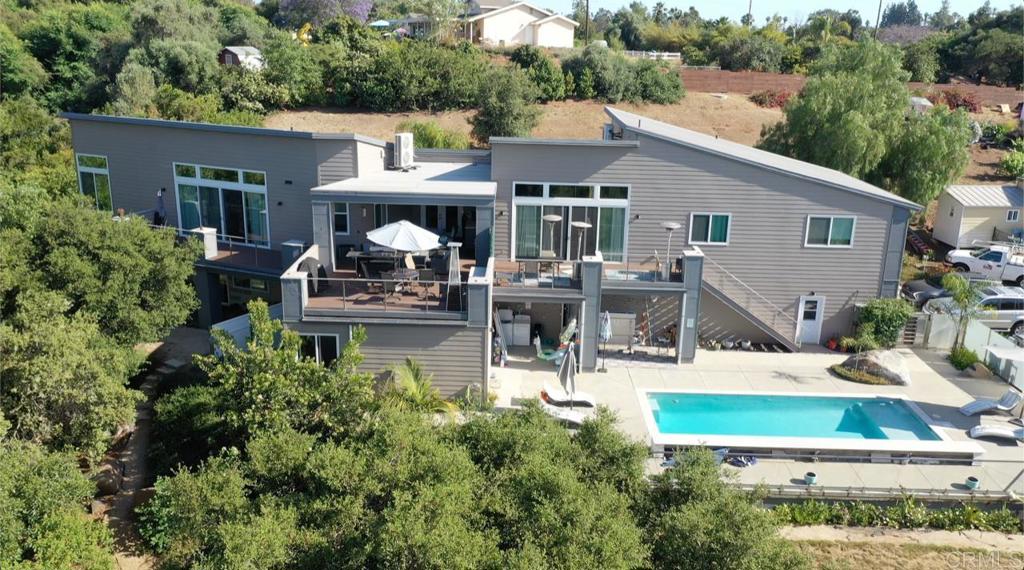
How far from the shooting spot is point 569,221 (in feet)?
68.6

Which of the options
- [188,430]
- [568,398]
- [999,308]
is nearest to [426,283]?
[568,398]

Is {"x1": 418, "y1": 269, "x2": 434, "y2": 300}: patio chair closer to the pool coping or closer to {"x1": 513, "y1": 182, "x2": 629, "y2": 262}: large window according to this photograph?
{"x1": 513, "y1": 182, "x2": 629, "y2": 262}: large window

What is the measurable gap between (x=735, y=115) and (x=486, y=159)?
37.5 m

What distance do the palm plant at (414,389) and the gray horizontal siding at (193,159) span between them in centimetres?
705

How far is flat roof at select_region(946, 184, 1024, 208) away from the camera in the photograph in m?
30.0

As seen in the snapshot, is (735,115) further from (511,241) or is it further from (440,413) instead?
(440,413)

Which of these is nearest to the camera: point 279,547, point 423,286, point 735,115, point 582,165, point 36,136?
point 279,547

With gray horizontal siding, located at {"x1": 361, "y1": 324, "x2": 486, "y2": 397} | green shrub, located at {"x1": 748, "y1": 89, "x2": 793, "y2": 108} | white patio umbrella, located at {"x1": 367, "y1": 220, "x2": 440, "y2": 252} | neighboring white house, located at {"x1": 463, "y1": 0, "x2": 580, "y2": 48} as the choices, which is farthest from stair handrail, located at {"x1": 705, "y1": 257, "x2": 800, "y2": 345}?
neighboring white house, located at {"x1": 463, "y1": 0, "x2": 580, "y2": 48}

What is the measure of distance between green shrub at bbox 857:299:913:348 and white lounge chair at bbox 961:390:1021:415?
368 cm

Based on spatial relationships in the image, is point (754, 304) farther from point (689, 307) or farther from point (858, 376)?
point (858, 376)

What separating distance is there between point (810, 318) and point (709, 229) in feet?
14.7

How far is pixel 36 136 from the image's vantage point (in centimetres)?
3666

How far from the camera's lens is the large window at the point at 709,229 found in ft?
68.4

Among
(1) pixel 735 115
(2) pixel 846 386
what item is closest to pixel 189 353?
(2) pixel 846 386
